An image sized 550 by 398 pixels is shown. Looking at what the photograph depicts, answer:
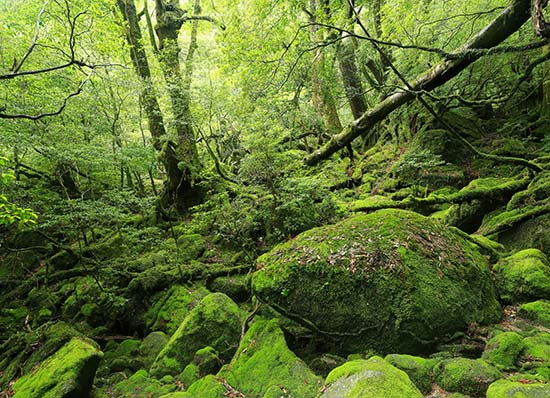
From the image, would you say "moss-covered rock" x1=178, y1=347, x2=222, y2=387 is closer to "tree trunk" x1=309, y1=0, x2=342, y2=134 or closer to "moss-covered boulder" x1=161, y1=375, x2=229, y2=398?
"moss-covered boulder" x1=161, y1=375, x2=229, y2=398

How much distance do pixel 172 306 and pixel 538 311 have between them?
7.62 metres

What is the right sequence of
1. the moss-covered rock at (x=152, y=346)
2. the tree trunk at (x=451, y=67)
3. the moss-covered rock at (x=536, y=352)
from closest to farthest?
1. the moss-covered rock at (x=536, y=352)
2. the tree trunk at (x=451, y=67)
3. the moss-covered rock at (x=152, y=346)

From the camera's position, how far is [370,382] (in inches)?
105

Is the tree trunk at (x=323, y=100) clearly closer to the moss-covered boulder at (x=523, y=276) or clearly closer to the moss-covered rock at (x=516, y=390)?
the moss-covered boulder at (x=523, y=276)

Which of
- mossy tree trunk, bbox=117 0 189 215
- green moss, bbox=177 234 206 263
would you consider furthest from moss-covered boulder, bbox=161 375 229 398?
mossy tree trunk, bbox=117 0 189 215

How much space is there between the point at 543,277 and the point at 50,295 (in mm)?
11483

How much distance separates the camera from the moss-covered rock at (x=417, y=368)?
10.3 feet

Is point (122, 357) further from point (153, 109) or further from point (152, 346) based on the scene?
point (153, 109)

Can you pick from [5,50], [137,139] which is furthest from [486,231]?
[137,139]

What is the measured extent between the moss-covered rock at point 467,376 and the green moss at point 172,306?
6.14m

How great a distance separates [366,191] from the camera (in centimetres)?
1041

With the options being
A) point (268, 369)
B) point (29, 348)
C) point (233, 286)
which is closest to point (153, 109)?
point (233, 286)

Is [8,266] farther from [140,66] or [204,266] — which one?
[140,66]

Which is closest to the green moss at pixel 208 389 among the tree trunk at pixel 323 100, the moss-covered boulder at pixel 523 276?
the moss-covered boulder at pixel 523 276
